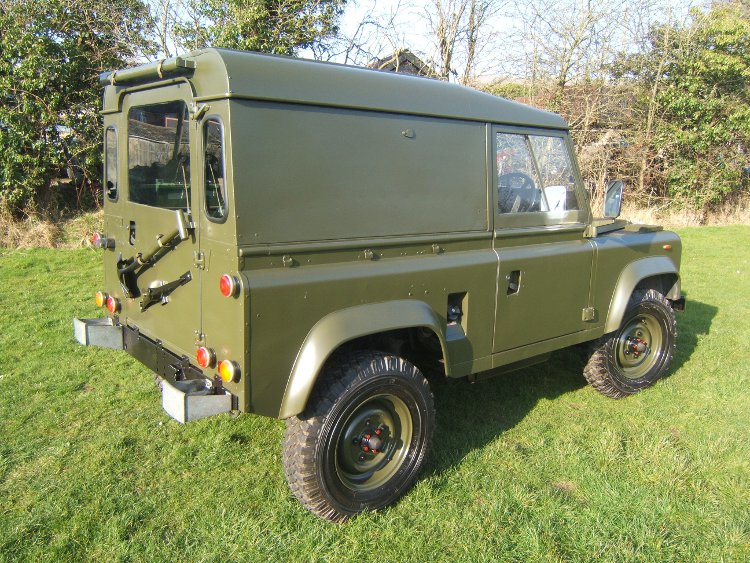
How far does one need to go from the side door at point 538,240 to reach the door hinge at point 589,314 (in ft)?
0.10

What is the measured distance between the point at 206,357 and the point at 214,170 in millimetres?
898

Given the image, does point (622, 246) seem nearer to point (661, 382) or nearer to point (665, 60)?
point (661, 382)

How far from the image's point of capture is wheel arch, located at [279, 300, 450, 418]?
9.10ft

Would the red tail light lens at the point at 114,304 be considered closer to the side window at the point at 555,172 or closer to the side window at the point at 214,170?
the side window at the point at 214,170

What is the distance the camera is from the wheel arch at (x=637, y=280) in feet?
14.3

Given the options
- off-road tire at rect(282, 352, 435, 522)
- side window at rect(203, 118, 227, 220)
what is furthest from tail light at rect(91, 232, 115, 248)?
off-road tire at rect(282, 352, 435, 522)

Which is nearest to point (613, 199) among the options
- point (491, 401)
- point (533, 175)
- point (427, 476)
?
point (533, 175)

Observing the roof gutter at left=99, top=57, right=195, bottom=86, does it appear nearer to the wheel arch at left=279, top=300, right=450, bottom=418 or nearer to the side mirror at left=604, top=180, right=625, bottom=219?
the wheel arch at left=279, top=300, right=450, bottom=418

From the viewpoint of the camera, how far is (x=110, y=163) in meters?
3.92

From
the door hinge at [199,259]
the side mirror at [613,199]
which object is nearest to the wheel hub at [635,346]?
the side mirror at [613,199]

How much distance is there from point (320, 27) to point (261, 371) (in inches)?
382

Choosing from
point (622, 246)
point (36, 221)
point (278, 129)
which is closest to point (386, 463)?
point (278, 129)

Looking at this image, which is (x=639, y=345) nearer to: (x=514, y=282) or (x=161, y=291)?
(x=514, y=282)

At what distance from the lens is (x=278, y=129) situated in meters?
2.73
